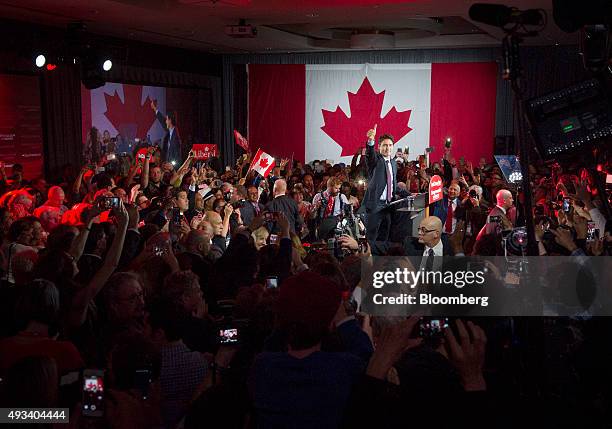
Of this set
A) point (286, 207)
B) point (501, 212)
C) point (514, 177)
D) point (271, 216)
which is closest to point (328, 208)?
point (286, 207)

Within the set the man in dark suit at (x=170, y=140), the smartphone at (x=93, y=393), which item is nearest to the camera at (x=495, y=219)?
the smartphone at (x=93, y=393)

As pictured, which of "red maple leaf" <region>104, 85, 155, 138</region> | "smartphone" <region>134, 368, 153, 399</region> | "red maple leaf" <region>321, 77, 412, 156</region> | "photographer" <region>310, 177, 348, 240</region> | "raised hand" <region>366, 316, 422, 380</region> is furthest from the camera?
"red maple leaf" <region>321, 77, 412, 156</region>

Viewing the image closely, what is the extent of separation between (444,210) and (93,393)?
6157mm

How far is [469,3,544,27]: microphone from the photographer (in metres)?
2.44

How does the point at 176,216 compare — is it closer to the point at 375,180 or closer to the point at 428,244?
the point at 428,244

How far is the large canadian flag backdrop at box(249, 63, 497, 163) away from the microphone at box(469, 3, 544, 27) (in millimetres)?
12156

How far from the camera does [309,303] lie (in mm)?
1966

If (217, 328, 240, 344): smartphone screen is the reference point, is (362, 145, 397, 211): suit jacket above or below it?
above

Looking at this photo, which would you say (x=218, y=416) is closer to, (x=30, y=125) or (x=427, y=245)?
(x=427, y=245)

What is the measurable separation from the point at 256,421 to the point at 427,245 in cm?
328

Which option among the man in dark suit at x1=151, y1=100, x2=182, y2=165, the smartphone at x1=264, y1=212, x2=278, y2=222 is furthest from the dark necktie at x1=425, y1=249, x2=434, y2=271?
the man in dark suit at x1=151, y1=100, x2=182, y2=165

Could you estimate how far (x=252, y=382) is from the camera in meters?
1.97

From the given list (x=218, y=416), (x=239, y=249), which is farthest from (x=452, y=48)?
(x=218, y=416)

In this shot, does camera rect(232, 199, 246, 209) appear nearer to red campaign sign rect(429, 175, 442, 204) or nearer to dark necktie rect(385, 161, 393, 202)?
dark necktie rect(385, 161, 393, 202)
